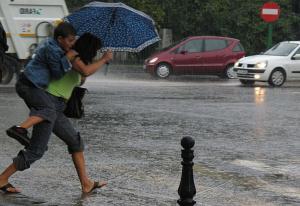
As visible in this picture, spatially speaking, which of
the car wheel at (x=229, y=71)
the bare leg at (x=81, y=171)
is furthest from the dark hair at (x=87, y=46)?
the car wheel at (x=229, y=71)

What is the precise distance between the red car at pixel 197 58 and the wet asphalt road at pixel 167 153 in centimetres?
997

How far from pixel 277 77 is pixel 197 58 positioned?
4.60m

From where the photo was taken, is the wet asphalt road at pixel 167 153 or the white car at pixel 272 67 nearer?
the wet asphalt road at pixel 167 153

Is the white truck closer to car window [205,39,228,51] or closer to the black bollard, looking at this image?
car window [205,39,228,51]

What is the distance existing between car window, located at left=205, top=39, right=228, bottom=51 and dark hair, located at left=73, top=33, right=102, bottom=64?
22155 millimetres

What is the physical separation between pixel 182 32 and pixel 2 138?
28.2 meters

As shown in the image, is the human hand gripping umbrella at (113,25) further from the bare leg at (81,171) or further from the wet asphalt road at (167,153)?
the wet asphalt road at (167,153)

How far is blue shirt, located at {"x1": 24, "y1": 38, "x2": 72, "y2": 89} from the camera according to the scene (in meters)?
6.96

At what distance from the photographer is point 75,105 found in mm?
7430

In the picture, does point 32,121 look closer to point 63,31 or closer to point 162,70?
point 63,31

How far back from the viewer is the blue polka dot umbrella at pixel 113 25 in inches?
301

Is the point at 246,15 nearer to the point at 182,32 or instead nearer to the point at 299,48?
the point at 182,32

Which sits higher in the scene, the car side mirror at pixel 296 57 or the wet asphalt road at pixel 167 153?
the wet asphalt road at pixel 167 153

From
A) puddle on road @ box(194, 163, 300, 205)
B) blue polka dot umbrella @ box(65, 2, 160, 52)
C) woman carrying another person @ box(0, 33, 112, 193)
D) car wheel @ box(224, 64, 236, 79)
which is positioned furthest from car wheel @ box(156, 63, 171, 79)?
woman carrying another person @ box(0, 33, 112, 193)
